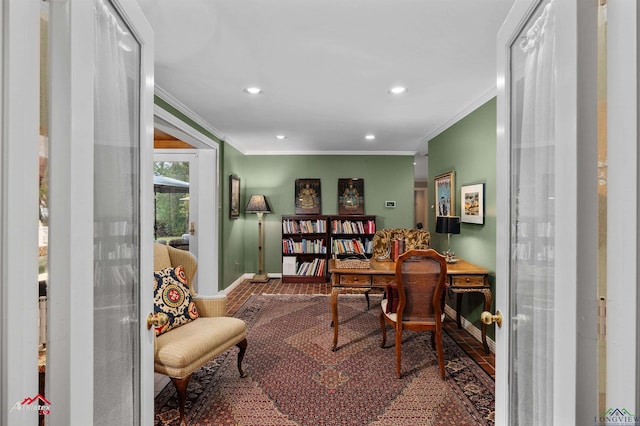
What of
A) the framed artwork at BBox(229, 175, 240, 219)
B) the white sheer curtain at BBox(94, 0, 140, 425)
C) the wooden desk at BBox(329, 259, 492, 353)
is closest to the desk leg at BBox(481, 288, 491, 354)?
the wooden desk at BBox(329, 259, 492, 353)

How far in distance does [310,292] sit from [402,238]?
7.24ft

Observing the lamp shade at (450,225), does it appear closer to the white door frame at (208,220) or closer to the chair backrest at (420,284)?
the chair backrest at (420,284)

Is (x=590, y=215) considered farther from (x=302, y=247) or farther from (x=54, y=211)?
(x=302, y=247)

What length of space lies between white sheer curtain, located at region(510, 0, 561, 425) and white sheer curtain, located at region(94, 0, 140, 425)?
1.33m

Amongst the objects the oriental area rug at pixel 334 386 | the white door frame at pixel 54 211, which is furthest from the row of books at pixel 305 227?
the white door frame at pixel 54 211

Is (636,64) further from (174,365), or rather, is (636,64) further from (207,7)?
(174,365)

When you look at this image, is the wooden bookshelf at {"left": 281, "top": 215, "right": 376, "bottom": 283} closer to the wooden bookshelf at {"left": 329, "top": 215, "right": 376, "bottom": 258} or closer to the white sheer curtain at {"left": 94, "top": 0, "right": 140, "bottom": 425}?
the wooden bookshelf at {"left": 329, "top": 215, "right": 376, "bottom": 258}

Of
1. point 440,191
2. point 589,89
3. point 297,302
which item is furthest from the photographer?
point 297,302

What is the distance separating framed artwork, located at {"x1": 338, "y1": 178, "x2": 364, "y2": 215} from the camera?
245 inches

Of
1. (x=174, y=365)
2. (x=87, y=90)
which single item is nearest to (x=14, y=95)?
(x=87, y=90)

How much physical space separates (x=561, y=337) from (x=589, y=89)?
0.60m

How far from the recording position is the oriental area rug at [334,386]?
2061 mm

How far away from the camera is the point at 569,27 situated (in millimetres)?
763

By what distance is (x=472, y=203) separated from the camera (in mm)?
3453
